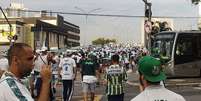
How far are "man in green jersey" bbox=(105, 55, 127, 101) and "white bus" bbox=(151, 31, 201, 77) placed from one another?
17.9m

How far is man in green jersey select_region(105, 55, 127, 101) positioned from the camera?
13992 millimetres

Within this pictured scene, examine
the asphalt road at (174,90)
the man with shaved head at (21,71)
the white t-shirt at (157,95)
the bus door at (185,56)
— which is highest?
the man with shaved head at (21,71)

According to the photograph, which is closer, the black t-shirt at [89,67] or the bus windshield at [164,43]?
the black t-shirt at [89,67]

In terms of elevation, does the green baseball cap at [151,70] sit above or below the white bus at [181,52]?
above

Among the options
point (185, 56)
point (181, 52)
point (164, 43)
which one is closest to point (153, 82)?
point (185, 56)

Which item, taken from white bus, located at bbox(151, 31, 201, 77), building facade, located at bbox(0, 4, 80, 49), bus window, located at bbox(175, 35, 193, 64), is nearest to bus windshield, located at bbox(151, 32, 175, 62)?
white bus, located at bbox(151, 31, 201, 77)

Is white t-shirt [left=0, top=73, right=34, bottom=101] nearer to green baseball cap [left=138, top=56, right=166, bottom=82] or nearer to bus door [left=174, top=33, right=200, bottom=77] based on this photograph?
green baseball cap [left=138, top=56, right=166, bottom=82]

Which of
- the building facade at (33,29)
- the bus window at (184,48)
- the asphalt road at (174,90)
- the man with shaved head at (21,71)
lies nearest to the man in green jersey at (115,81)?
the asphalt road at (174,90)

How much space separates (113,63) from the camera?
46.7ft

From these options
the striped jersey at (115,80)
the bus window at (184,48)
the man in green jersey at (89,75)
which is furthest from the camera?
the bus window at (184,48)

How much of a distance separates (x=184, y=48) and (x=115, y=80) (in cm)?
1957

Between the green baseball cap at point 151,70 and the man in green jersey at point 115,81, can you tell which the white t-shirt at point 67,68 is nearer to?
the man in green jersey at point 115,81

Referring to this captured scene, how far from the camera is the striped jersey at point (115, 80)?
45.9 ft

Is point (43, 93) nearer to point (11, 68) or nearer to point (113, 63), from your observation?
point (11, 68)
